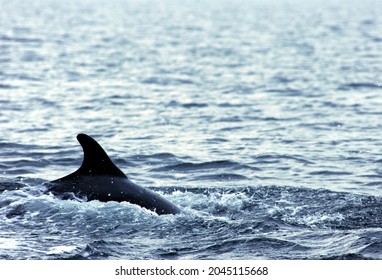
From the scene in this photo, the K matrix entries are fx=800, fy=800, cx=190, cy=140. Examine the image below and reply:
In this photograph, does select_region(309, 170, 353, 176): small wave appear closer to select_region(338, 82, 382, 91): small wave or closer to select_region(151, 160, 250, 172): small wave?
select_region(151, 160, 250, 172): small wave

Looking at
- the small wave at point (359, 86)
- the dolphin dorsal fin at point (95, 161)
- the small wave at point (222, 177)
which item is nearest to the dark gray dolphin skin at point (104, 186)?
the dolphin dorsal fin at point (95, 161)

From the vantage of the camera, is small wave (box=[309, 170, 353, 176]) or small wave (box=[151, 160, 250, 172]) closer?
small wave (box=[309, 170, 353, 176])

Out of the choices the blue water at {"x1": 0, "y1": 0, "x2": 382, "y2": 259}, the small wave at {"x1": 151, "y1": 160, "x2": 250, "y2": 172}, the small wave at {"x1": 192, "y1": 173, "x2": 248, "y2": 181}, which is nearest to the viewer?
the blue water at {"x1": 0, "y1": 0, "x2": 382, "y2": 259}

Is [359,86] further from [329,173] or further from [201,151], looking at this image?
[329,173]

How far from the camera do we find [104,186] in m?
12.3

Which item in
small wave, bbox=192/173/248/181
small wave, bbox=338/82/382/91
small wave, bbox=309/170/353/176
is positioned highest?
small wave, bbox=192/173/248/181

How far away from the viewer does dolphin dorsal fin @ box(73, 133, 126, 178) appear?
1209 centimetres

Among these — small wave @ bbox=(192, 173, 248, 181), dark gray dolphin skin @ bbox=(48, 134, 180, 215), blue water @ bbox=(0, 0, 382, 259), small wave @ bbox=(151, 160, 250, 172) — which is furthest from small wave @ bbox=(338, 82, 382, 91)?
dark gray dolphin skin @ bbox=(48, 134, 180, 215)

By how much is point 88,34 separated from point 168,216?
46514 millimetres

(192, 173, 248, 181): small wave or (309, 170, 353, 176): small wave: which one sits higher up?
(192, 173, 248, 181): small wave

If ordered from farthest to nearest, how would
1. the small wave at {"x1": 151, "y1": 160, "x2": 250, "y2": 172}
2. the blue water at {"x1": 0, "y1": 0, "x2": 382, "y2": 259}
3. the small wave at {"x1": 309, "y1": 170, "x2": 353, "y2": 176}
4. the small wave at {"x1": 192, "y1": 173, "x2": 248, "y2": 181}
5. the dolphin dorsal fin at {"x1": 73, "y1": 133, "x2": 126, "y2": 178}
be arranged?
the small wave at {"x1": 151, "y1": 160, "x2": 250, "y2": 172} → the small wave at {"x1": 309, "y1": 170, "x2": 353, "y2": 176} → the small wave at {"x1": 192, "y1": 173, "x2": 248, "y2": 181} → the dolphin dorsal fin at {"x1": 73, "y1": 133, "x2": 126, "y2": 178} → the blue water at {"x1": 0, "y1": 0, "x2": 382, "y2": 259}

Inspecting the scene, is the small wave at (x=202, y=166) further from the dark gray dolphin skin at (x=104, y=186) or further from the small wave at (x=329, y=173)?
the dark gray dolphin skin at (x=104, y=186)

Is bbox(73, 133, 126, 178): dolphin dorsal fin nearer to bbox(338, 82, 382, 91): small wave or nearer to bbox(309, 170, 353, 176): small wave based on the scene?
bbox(309, 170, 353, 176): small wave
